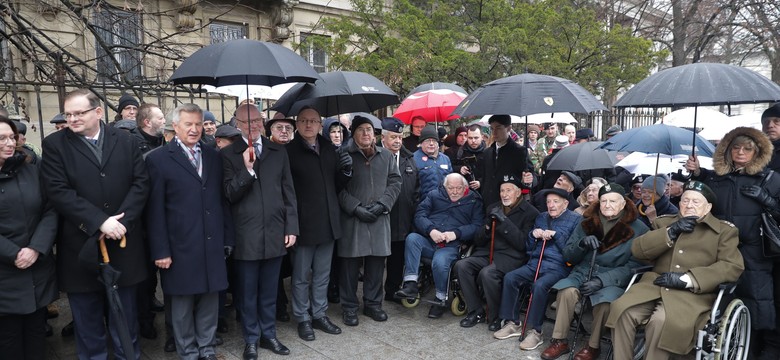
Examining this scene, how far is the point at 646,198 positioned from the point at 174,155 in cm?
466

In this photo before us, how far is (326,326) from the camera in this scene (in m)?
5.23

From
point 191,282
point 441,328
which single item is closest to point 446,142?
point 441,328

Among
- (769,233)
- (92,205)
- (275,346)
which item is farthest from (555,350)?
(92,205)

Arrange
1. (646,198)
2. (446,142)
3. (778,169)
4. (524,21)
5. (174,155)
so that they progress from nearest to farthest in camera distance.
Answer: (174,155) < (778,169) < (646,198) < (446,142) < (524,21)

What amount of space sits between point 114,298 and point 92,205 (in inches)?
25.8

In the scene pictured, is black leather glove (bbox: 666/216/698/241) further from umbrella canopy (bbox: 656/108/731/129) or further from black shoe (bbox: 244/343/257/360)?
black shoe (bbox: 244/343/257/360)

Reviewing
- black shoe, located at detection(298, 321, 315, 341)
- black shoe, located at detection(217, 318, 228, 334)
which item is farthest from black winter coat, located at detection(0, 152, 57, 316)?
black shoe, located at detection(298, 321, 315, 341)

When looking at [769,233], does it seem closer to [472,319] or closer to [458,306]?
[472,319]

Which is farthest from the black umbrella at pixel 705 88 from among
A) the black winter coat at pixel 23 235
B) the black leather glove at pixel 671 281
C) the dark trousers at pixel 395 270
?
the black winter coat at pixel 23 235

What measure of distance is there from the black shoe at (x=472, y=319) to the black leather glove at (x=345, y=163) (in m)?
1.85

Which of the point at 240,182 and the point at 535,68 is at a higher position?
the point at 535,68

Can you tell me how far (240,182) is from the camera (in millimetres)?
4301

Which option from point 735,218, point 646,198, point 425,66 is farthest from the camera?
point 425,66

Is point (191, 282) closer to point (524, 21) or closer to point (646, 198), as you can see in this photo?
point (646, 198)
